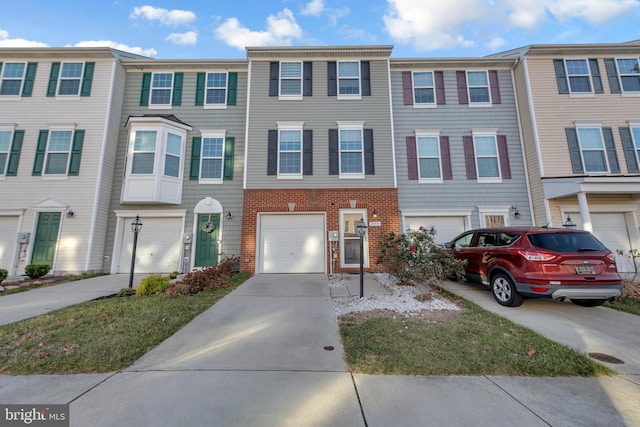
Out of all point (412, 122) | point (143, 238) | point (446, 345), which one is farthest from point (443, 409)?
point (143, 238)

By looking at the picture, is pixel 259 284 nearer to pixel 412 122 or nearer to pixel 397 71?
pixel 412 122

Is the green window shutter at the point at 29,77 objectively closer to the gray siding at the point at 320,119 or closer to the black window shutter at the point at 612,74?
the gray siding at the point at 320,119

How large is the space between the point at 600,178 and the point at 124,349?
13.5 metres

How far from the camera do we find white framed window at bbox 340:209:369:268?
31.2 ft

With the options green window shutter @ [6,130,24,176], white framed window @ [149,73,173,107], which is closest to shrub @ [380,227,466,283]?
white framed window @ [149,73,173,107]

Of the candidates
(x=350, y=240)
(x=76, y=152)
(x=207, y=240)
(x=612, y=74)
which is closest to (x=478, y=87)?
(x=612, y=74)

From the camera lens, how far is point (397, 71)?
36.1 ft

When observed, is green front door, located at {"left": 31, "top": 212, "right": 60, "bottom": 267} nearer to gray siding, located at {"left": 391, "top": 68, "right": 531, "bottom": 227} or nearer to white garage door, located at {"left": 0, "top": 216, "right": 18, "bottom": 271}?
white garage door, located at {"left": 0, "top": 216, "right": 18, "bottom": 271}

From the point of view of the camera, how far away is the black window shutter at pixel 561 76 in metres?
10.3

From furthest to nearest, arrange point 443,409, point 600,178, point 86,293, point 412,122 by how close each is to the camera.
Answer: point 412,122 < point 600,178 < point 86,293 < point 443,409

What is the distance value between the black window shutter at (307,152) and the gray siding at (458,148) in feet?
11.7

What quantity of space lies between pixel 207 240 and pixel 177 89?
259 inches

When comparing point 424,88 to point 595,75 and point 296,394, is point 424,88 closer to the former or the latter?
point 595,75

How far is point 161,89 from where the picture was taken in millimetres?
10844
